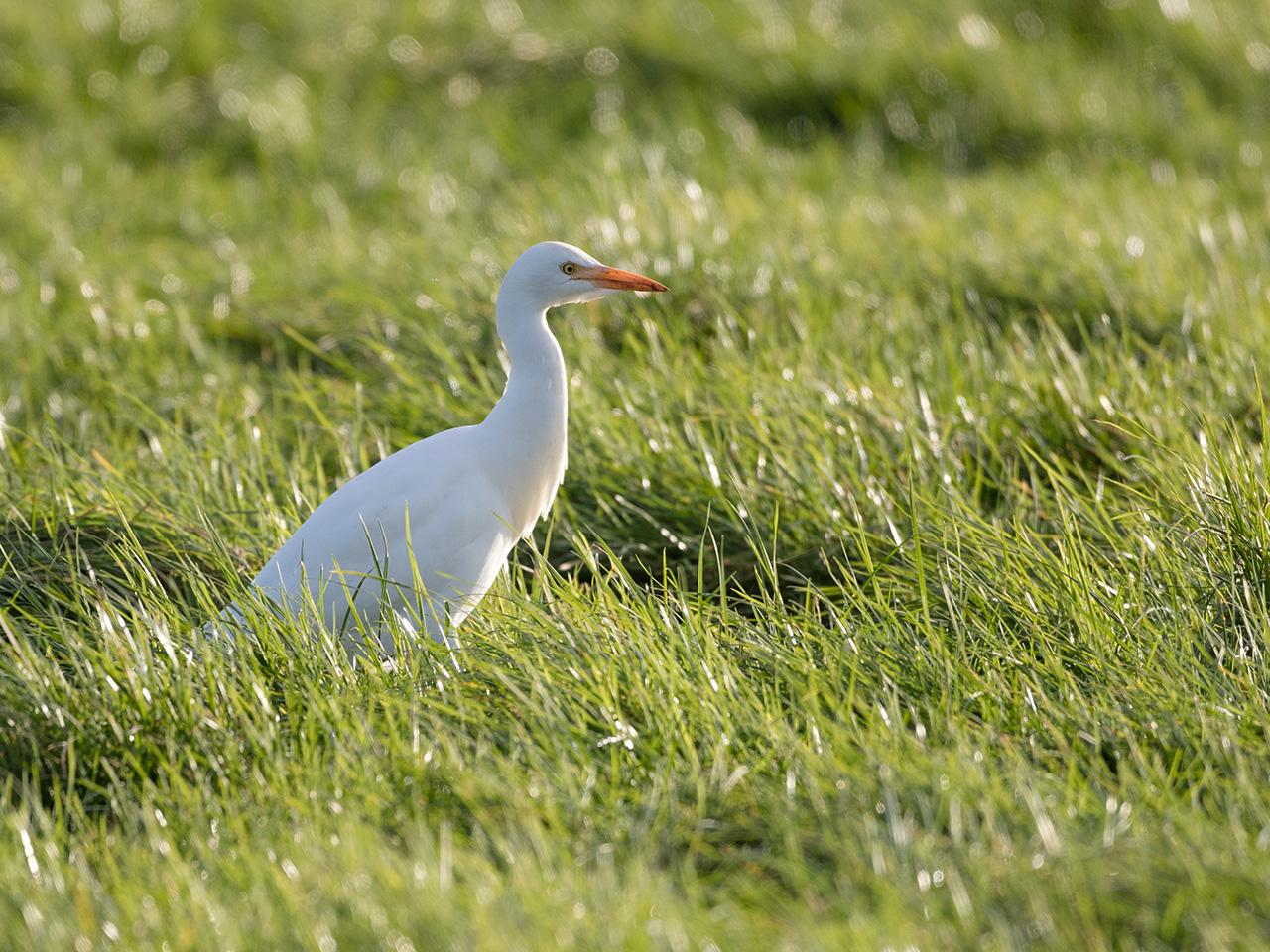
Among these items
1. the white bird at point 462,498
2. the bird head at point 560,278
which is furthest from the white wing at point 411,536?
the bird head at point 560,278

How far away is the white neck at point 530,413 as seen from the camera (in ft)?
11.7

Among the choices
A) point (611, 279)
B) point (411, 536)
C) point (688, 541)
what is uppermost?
point (611, 279)

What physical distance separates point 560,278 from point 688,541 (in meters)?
0.73

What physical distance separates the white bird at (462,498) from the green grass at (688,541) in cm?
20

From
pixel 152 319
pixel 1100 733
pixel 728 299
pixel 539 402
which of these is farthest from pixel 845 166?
pixel 1100 733

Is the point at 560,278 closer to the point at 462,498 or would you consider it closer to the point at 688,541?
the point at 462,498

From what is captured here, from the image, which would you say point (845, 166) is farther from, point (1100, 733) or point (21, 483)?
point (1100, 733)

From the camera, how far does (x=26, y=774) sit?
106 inches

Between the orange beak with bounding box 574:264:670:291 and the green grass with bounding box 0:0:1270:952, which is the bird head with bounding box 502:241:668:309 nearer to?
the orange beak with bounding box 574:264:670:291

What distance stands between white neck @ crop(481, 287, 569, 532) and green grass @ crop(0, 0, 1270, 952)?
0.18m

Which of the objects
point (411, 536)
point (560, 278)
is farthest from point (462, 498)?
point (560, 278)

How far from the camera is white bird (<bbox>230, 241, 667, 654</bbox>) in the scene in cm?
339

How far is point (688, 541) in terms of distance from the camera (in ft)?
12.5

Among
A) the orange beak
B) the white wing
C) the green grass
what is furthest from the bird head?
the green grass
